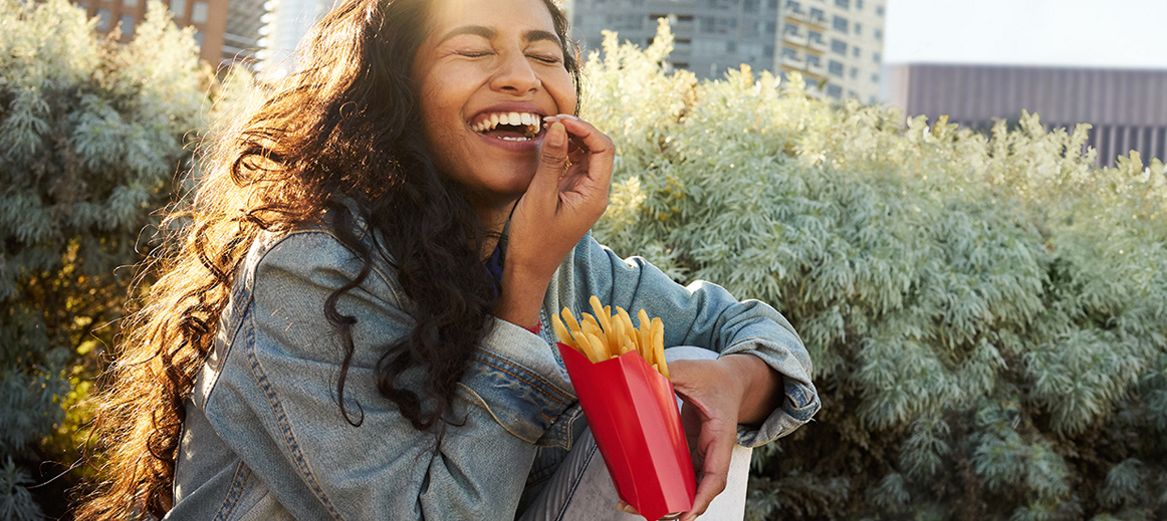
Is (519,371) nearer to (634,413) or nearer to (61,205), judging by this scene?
(634,413)

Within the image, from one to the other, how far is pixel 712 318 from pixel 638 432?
58 centimetres

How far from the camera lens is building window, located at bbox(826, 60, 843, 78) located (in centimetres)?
6752

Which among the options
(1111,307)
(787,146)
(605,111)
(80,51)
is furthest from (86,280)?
(1111,307)

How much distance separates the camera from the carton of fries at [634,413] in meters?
1.12

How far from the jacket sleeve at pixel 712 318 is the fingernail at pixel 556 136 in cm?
38

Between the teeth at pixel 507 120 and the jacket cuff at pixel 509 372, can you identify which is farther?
the teeth at pixel 507 120

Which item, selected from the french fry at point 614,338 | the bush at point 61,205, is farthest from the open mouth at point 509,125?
the bush at point 61,205

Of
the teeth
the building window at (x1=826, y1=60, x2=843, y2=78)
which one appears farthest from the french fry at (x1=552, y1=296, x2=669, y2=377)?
the building window at (x1=826, y1=60, x2=843, y2=78)

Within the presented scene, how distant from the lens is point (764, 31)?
55.7 metres

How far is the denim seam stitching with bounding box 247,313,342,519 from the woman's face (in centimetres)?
35

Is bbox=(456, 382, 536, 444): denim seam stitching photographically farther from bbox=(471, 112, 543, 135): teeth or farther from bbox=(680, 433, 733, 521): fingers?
bbox=(471, 112, 543, 135): teeth

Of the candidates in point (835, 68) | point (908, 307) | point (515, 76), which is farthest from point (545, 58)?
point (835, 68)

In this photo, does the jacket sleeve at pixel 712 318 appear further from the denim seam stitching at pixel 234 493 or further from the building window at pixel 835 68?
the building window at pixel 835 68

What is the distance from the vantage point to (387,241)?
1.32 m
